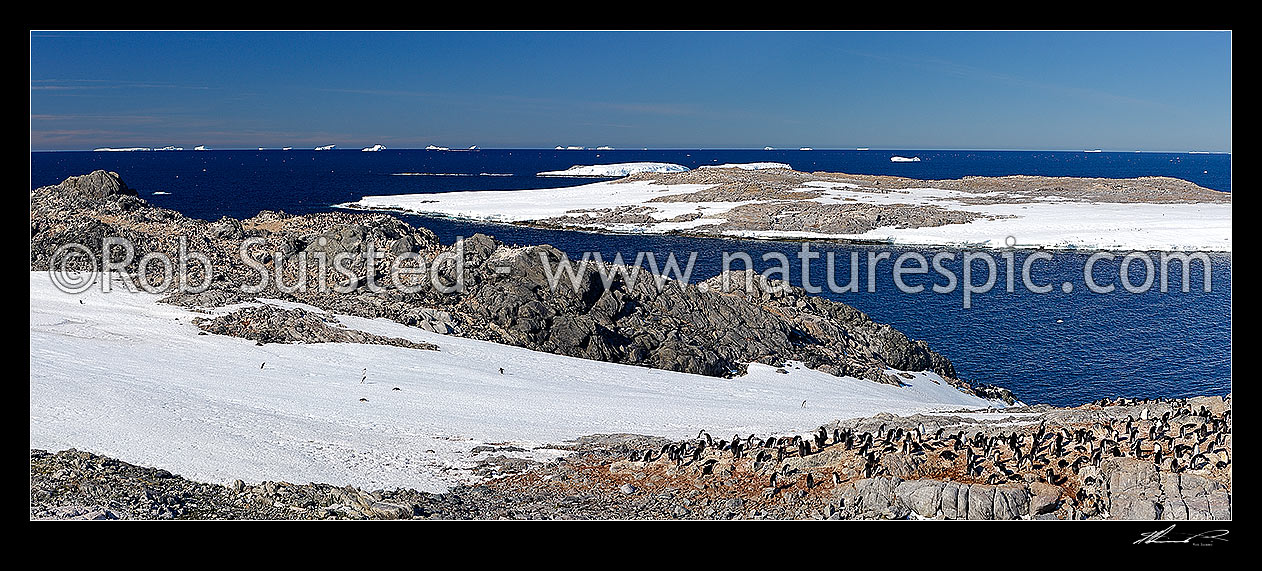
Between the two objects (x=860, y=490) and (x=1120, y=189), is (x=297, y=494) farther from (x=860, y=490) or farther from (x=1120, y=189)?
(x=1120, y=189)

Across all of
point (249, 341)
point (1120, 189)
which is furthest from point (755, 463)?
point (1120, 189)

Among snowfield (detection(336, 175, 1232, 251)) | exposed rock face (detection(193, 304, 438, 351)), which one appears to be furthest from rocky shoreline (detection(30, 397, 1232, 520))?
snowfield (detection(336, 175, 1232, 251))

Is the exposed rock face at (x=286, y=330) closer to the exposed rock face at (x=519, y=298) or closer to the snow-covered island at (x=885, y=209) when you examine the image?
the exposed rock face at (x=519, y=298)

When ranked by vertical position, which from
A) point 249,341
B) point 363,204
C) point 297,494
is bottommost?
point 297,494

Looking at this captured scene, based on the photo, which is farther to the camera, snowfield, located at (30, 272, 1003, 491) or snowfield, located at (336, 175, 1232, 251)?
snowfield, located at (336, 175, 1232, 251)
